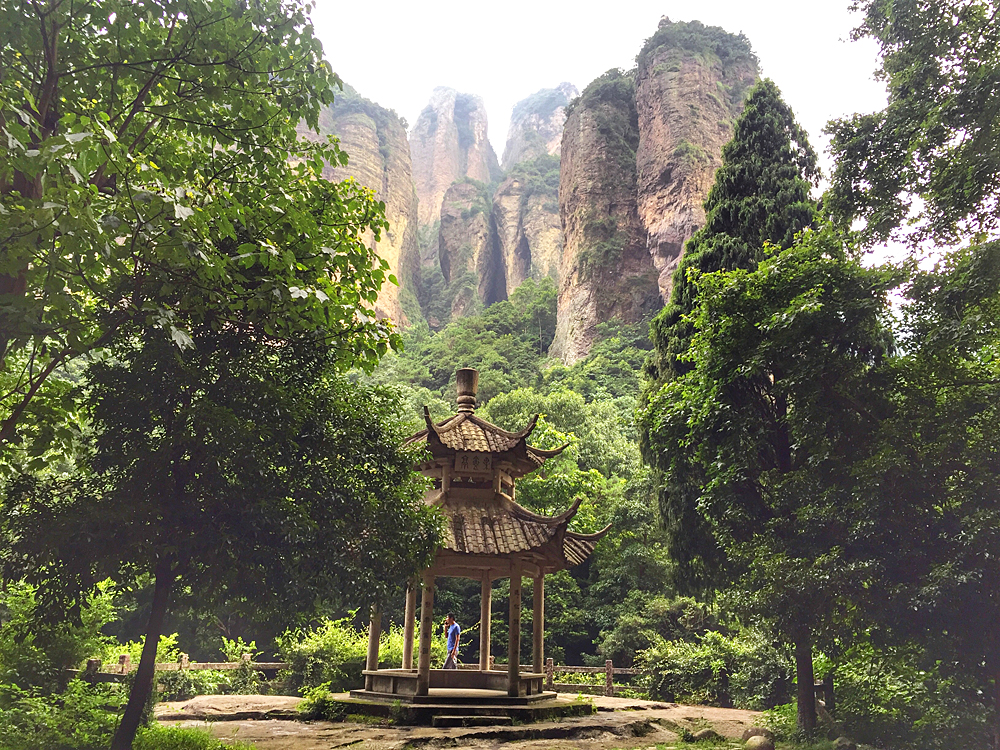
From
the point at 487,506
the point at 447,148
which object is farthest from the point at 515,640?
the point at 447,148

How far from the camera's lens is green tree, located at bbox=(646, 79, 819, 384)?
13.7 meters

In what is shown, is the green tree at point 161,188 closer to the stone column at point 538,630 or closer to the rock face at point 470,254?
the stone column at point 538,630

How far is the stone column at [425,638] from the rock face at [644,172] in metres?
33.4

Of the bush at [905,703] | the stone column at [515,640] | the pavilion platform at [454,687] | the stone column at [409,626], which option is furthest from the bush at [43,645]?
the bush at [905,703]

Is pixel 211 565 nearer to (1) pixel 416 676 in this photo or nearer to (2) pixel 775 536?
(1) pixel 416 676

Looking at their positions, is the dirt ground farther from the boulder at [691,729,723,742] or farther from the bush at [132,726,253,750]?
the bush at [132,726,253,750]

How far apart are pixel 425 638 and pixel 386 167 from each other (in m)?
60.8

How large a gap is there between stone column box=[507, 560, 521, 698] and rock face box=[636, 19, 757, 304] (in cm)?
3216

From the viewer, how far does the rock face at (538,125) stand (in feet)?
322

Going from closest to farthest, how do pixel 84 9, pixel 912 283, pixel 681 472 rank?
pixel 84 9, pixel 912 283, pixel 681 472

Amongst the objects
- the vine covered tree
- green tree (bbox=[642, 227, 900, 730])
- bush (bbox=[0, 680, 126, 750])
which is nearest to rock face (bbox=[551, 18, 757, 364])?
the vine covered tree

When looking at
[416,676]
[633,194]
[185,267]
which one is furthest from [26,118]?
[633,194]

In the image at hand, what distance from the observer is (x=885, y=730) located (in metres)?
8.82

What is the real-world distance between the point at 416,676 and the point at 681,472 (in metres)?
5.62
